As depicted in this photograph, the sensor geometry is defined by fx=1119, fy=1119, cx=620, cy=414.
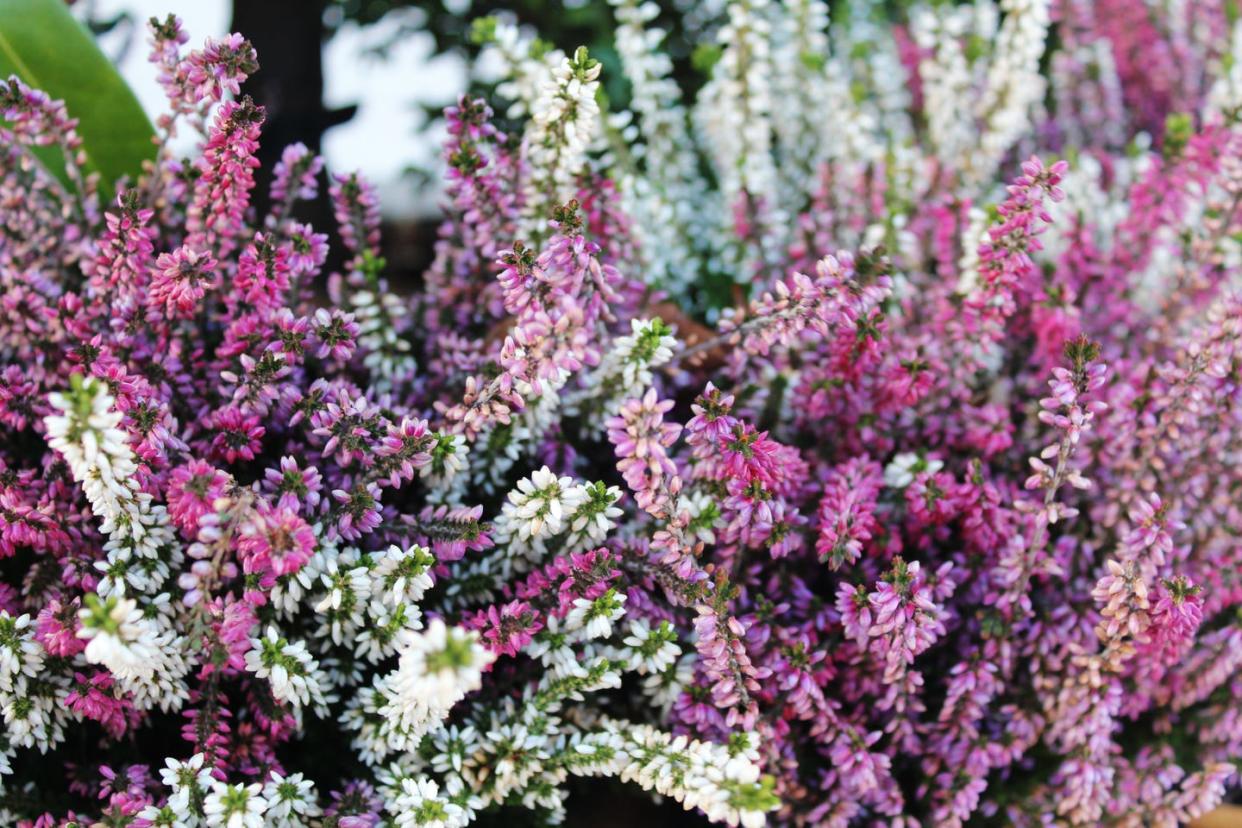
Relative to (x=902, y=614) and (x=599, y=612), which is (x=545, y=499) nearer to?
(x=599, y=612)

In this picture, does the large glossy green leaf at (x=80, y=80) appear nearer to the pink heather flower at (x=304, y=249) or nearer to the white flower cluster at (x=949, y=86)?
the pink heather flower at (x=304, y=249)

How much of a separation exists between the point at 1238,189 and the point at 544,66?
82 centimetres

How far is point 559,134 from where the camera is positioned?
111 centimetres

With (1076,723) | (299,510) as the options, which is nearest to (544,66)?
(299,510)

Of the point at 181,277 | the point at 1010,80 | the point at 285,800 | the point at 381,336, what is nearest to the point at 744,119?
the point at 1010,80

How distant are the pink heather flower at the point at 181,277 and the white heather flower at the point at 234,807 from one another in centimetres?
42

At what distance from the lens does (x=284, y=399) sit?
3.39 ft

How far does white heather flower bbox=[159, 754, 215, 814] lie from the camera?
2.95 ft

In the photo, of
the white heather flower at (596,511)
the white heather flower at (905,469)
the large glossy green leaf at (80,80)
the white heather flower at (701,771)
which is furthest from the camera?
the large glossy green leaf at (80,80)

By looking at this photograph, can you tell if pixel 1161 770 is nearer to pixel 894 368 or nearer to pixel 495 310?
pixel 894 368

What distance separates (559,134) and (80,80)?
0.66 m

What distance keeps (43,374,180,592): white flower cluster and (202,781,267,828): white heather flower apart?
0.18 metres

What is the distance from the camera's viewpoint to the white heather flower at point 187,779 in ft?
2.95

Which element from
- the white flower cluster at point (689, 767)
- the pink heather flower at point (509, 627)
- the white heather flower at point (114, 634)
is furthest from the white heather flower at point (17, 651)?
the white flower cluster at point (689, 767)
